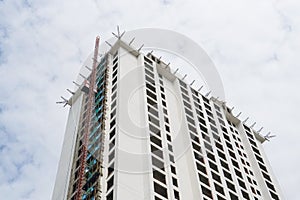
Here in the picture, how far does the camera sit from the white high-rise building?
38.7 metres

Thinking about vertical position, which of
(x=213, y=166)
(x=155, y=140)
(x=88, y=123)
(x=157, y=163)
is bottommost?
(x=157, y=163)

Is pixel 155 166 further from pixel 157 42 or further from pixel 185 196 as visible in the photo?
pixel 157 42

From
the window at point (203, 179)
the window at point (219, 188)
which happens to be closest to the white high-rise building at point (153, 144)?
the window at point (203, 179)

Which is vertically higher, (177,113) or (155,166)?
(177,113)

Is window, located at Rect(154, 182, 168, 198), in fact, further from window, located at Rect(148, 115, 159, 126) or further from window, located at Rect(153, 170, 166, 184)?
window, located at Rect(148, 115, 159, 126)

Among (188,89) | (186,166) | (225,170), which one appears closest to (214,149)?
(225,170)

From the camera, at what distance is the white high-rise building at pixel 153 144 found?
3866cm

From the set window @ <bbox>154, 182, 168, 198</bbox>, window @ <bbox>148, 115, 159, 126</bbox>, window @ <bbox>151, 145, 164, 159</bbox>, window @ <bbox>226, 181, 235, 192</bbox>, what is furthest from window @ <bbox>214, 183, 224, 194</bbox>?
window @ <bbox>154, 182, 168, 198</bbox>

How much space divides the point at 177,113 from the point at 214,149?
6070 mm

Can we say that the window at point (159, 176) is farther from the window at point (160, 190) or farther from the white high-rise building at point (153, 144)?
the window at point (160, 190)

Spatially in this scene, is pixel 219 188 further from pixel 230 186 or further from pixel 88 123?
pixel 88 123

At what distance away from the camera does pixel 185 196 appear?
40.8 m

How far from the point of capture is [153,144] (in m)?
42.8

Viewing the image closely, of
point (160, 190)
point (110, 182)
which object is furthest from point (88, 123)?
point (160, 190)
